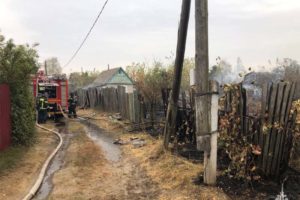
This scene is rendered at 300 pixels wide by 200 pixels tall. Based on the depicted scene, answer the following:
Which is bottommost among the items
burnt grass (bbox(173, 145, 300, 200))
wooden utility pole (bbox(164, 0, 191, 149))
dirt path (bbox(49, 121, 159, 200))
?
dirt path (bbox(49, 121, 159, 200))

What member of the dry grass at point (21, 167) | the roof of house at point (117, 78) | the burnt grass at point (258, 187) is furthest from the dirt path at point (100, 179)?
the roof of house at point (117, 78)

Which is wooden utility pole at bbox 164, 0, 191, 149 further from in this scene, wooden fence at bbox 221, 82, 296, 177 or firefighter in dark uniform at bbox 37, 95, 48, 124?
firefighter in dark uniform at bbox 37, 95, 48, 124

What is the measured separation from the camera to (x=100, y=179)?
9.56 meters

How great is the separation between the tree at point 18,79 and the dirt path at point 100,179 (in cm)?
193

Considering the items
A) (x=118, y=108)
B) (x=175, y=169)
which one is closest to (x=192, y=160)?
(x=175, y=169)

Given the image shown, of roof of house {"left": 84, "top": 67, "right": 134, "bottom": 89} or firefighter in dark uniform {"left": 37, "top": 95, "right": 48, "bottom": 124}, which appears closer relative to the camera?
firefighter in dark uniform {"left": 37, "top": 95, "right": 48, "bottom": 124}

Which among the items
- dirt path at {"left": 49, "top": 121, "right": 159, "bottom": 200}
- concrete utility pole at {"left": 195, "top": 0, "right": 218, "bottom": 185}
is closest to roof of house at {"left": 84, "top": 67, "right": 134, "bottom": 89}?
dirt path at {"left": 49, "top": 121, "right": 159, "bottom": 200}

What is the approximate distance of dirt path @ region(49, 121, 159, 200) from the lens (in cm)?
826

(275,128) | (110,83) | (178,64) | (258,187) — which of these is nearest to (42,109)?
(178,64)

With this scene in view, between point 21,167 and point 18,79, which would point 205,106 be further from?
point 18,79

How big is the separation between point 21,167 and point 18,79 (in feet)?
12.8

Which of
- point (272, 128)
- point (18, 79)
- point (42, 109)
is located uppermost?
point (18, 79)

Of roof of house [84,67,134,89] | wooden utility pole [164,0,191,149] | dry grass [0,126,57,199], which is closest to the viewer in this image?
dry grass [0,126,57,199]

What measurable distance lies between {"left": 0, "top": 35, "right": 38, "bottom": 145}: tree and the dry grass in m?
0.59
